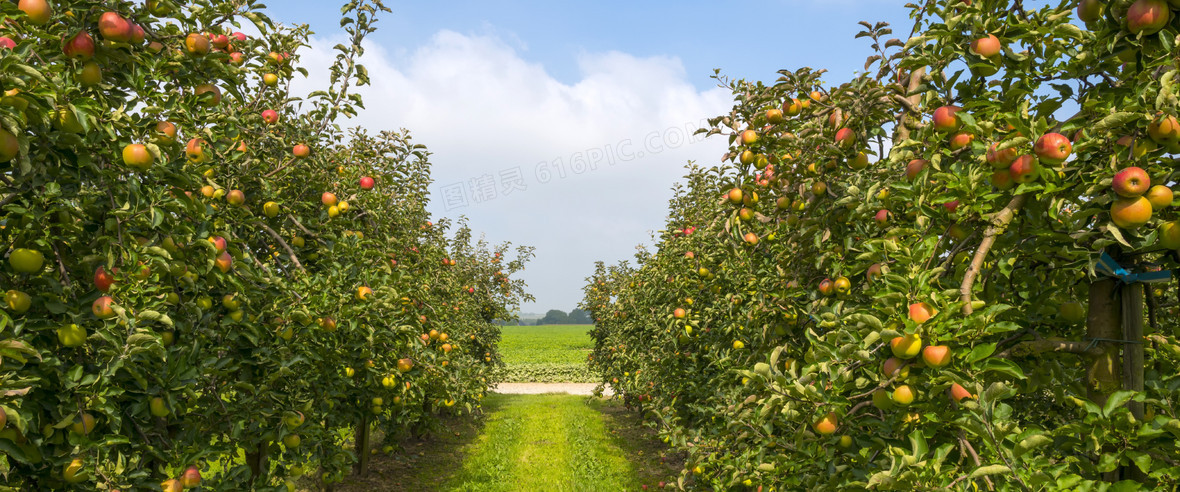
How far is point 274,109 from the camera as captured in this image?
554 cm

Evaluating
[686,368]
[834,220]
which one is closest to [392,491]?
[686,368]

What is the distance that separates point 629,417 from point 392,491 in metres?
7.85

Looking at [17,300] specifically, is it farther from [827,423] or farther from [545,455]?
[545,455]

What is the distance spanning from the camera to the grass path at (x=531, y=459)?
902 cm

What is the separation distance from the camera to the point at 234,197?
14.3ft

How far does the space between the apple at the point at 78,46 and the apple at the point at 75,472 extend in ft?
5.51

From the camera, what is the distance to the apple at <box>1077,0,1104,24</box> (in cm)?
205

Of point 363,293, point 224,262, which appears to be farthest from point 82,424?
point 363,293

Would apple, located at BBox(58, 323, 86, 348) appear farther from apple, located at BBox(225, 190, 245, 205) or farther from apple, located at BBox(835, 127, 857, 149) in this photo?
apple, located at BBox(835, 127, 857, 149)

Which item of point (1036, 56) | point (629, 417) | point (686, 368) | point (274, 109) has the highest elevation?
point (274, 109)

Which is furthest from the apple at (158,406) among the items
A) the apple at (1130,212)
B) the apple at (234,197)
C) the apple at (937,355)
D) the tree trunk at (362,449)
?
the tree trunk at (362,449)

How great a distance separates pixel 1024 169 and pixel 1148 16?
0.52 meters

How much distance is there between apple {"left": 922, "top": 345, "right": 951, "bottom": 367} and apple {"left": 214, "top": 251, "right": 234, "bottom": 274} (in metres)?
3.35

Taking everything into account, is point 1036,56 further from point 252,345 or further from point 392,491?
point 392,491
